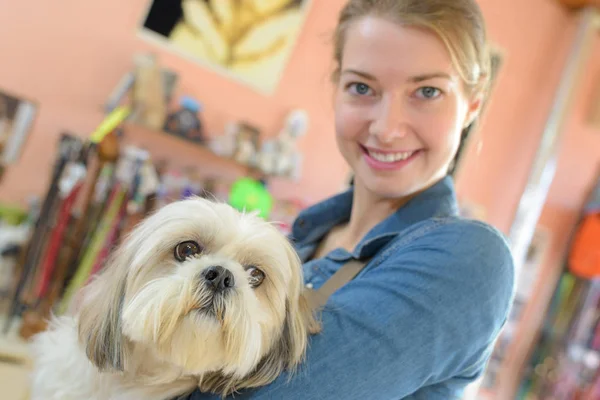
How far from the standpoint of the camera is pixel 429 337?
81 centimetres

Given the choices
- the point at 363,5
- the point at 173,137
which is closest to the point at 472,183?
the point at 173,137

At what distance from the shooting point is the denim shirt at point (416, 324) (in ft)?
2.61

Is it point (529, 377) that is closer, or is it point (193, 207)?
point (193, 207)

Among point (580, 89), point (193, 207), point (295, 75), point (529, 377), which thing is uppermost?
point (580, 89)

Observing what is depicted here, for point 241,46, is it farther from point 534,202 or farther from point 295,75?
point 534,202

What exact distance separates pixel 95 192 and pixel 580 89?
14.1 ft

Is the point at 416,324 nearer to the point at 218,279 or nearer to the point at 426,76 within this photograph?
the point at 218,279

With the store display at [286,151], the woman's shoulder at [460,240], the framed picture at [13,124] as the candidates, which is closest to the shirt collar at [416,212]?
the woman's shoulder at [460,240]

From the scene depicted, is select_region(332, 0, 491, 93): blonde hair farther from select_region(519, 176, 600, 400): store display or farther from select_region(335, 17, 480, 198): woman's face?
select_region(519, 176, 600, 400): store display

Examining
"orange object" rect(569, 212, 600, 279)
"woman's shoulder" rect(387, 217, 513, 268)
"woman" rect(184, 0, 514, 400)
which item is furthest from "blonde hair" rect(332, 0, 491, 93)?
"orange object" rect(569, 212, 600, 279)

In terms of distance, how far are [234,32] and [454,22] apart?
2.16 m

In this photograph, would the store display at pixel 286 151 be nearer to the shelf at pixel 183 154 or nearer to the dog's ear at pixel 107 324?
the shelf at pixel 183 154

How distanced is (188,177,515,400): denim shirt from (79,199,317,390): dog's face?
62 millimetres

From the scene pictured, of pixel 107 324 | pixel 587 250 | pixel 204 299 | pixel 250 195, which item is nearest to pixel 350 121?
pixel 204 299
